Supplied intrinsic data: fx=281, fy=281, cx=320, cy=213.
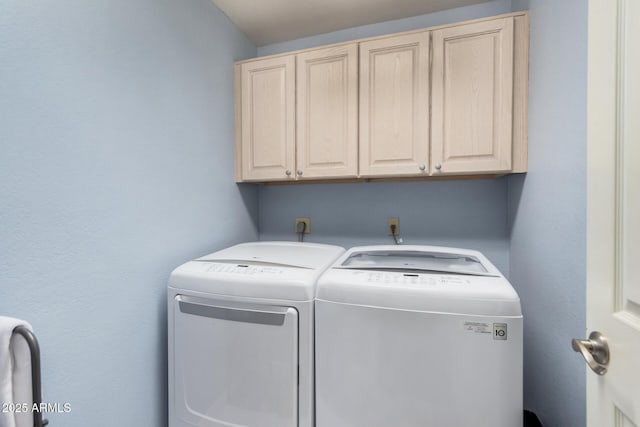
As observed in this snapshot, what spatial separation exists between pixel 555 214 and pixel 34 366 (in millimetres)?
1644

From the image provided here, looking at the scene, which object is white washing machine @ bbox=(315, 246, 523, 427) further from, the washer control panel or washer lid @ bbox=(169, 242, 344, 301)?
the washer control panel

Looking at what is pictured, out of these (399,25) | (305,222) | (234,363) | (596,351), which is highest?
(399,25)

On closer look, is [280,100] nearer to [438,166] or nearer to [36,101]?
[438,166]

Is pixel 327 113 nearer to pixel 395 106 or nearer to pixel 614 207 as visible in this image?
pixel 395 106

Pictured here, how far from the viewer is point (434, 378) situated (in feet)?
3.01

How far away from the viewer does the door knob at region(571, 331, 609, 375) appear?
56 cm

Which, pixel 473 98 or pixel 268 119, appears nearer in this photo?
pixel 473 98

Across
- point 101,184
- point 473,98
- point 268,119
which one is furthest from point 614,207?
point 268,119

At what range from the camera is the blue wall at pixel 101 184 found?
0.81 metres

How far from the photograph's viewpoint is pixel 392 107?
1.51m

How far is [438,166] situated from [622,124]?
918 millimetres

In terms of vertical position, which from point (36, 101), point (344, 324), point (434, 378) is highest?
point (36, 101)

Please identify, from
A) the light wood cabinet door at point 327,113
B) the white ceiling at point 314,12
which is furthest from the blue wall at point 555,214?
the light wood cabinet door at point 327,113

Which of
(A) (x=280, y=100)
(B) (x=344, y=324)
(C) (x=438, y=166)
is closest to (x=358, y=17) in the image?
(A) (x=280, y=100)
